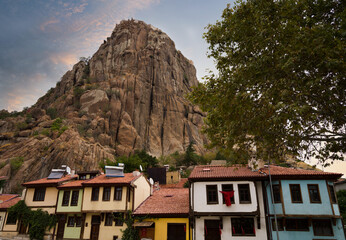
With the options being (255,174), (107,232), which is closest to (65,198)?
(107,232)

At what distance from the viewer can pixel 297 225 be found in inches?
738

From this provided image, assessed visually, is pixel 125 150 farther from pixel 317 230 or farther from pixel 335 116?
pixel 335 116

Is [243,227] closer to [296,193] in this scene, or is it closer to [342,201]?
[296,193]

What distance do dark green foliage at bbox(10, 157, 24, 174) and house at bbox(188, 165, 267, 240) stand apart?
122ft

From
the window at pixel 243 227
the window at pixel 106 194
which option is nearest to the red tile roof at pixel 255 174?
the window at pixel 243 227

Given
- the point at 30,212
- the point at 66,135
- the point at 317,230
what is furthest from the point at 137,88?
the point at 317,230

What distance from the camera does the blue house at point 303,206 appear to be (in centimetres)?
1822

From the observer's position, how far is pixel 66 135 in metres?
52.2

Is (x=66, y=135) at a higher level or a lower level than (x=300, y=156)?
higher

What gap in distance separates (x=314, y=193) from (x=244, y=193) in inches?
221

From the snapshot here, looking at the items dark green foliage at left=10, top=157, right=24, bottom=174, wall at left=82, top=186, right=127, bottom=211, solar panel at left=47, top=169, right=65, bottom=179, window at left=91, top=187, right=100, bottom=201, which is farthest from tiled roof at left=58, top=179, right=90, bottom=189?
dark green foliage at left=10, top=157, right=24, bottom=174

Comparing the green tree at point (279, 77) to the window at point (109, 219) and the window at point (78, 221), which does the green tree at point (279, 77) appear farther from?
the window at point (78, 221)

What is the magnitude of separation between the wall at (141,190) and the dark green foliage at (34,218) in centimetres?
902

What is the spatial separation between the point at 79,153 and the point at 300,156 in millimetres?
45411
